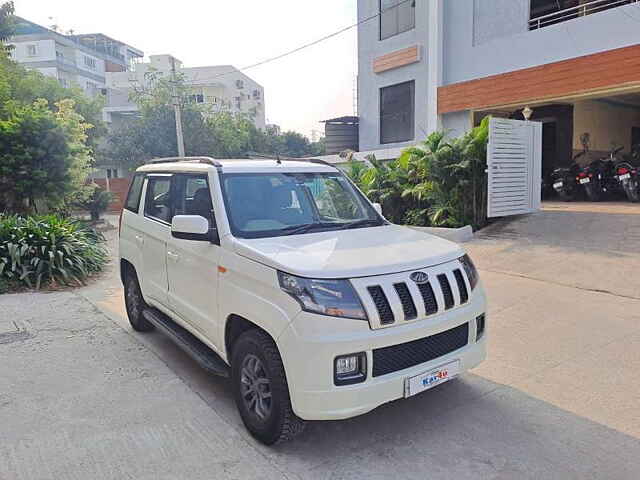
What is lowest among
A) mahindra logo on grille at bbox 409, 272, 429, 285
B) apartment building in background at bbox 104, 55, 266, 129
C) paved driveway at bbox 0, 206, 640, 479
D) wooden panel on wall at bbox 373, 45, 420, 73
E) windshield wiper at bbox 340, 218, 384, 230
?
paved driveway at bbox 0, 206, 640, 479

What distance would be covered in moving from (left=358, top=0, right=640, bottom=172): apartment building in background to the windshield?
775 cm

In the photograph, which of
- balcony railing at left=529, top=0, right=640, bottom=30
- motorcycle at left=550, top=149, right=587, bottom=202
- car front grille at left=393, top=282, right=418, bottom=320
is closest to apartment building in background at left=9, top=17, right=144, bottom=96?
balcony railing at left=529, top=0, right=640, bottom=30

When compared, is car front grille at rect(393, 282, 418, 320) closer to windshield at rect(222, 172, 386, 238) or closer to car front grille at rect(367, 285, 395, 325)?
car front grille at rect(367, 285, 395, 325)

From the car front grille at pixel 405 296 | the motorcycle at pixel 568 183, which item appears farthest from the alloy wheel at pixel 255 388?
the motorcycle at pixel 568 183

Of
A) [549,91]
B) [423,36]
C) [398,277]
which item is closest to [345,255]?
[398,277]

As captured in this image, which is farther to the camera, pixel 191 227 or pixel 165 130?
pixel 165 130

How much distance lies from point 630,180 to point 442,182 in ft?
16.5

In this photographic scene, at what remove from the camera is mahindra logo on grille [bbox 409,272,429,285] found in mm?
2980

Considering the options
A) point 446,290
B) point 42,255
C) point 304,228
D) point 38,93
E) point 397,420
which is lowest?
point 397,420

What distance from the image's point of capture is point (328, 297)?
Answer: 2764mm

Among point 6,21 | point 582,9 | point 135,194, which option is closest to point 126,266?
point 135,194

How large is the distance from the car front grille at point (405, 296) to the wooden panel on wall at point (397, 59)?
15.0 m

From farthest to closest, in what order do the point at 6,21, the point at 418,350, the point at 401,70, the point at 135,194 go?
the point at 6,21, the point at 401,70, the point at 135,194, the point at 418,350

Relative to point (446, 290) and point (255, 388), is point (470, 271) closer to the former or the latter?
point (446, 290)
